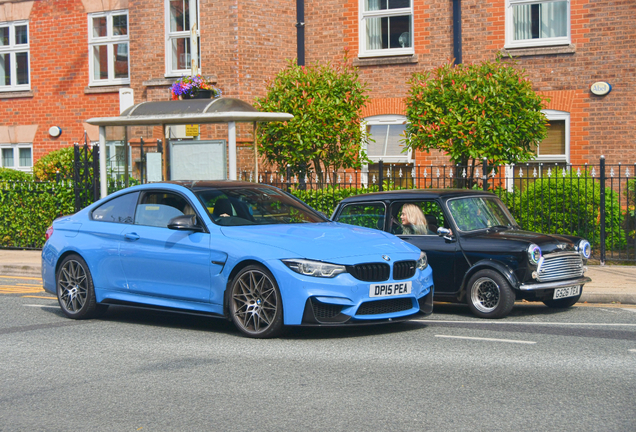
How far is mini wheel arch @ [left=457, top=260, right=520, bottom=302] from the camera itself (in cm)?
872

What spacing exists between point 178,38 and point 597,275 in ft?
39.2

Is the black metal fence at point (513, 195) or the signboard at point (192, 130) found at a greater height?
the signboard at point (192, 130)

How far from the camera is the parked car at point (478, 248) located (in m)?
8.78

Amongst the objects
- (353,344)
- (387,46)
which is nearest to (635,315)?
(353,344)

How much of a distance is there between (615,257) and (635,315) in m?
5.20

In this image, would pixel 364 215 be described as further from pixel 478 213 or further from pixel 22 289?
pixel 22 289

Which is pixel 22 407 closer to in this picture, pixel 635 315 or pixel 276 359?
pixel 276 359

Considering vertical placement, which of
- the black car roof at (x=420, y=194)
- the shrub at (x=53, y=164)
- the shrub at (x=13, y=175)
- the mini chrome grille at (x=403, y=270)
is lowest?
A: the mini chrome grille at (x=403, y=270)

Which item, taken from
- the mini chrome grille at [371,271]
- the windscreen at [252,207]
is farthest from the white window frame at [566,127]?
the mini chrome grille at [371,271]

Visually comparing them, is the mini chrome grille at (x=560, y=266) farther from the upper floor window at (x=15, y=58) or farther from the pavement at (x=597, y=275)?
the upper floor window at (x=15, y=58)

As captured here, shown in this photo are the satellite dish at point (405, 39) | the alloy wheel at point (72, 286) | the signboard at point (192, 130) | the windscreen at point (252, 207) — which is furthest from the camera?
the satellite dish at point (405, 39)

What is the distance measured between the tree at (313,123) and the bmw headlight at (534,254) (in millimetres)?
7920

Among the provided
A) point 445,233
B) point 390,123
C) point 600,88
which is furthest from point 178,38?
point 445,233

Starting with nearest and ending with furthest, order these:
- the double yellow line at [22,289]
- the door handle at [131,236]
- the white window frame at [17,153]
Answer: the door handle at [131,236] → the double yellow line at [22,289] → the white window frame at [17,153]
